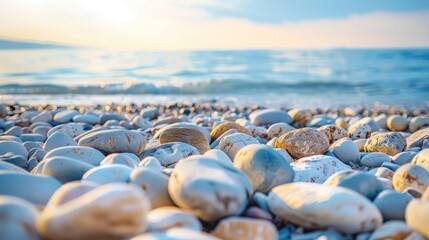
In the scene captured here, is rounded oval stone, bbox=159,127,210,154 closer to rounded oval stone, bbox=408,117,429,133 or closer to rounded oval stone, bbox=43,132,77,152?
rounded oval stone, bbox=43,132,77,152

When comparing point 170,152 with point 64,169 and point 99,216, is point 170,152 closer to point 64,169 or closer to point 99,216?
point 64,169

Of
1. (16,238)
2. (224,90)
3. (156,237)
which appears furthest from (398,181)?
(224,90)

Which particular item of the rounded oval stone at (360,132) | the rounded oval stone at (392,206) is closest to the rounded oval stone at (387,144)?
the rounded oval stone at (360,132)

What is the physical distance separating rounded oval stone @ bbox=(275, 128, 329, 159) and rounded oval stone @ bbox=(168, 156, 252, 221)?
59.8 inches

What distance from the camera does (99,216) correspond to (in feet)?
3.72

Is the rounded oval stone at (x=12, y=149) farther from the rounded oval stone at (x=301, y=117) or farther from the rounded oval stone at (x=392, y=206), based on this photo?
the rounded oval stone at (x=301, y=117)

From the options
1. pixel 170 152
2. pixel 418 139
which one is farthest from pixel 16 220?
pixel 418 139

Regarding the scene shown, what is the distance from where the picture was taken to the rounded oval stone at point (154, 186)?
1.55m

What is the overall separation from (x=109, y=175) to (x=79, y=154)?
0.82 m

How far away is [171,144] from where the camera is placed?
2.83 m

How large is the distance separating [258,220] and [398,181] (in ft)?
3.15

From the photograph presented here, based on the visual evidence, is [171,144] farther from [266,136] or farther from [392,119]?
[392,119]

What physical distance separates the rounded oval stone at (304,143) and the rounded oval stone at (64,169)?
5.21 ft

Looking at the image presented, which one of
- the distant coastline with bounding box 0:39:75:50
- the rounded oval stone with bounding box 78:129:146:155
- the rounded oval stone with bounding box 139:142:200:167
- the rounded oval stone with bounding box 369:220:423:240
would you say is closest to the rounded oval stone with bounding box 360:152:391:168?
the rounded oval stone with bounding box 139:142:200:167
